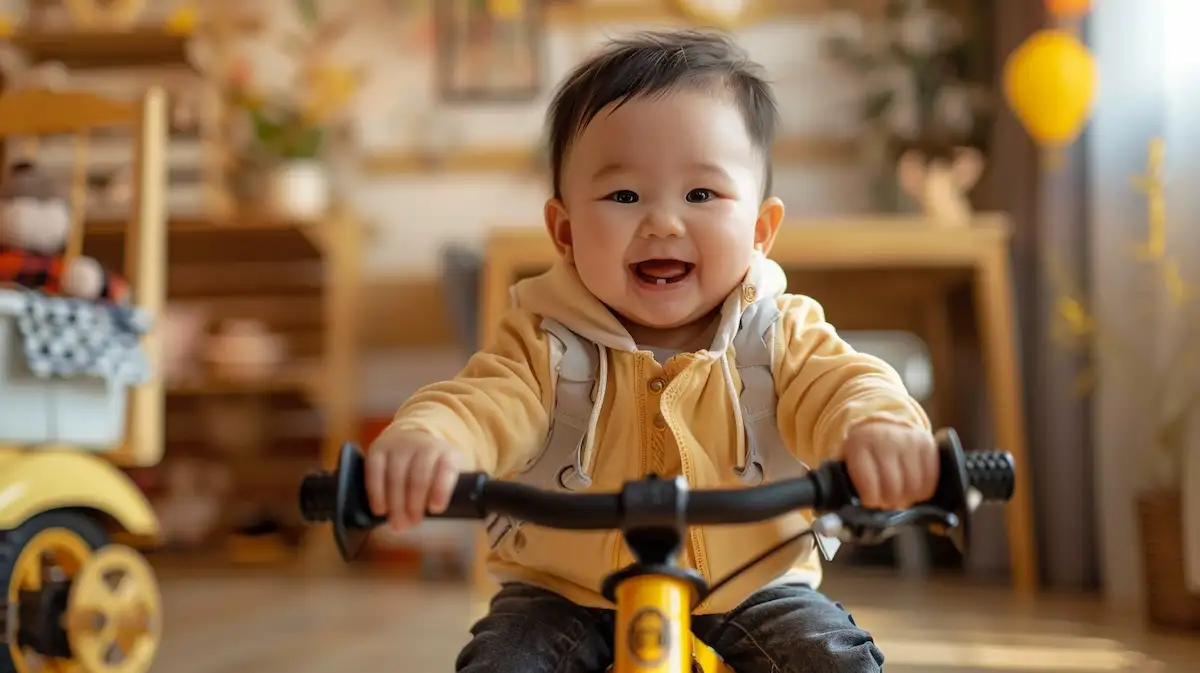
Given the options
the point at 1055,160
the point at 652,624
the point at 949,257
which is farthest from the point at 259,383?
the point at 652,624

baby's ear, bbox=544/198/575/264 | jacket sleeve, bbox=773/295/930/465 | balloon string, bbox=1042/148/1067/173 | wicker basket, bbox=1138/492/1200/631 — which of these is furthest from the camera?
balloon string, bbox=1042/148/1067/173

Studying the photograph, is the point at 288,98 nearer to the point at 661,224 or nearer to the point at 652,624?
the point at 661,224

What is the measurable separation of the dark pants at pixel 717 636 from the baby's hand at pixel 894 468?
198 mm

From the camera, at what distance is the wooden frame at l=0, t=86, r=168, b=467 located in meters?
1.49

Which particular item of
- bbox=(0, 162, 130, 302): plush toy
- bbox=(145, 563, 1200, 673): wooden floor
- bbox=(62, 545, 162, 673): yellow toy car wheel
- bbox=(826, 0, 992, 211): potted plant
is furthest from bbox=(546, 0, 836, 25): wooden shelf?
bbox=(62, 545, 162, 673): yellow toy car wheel

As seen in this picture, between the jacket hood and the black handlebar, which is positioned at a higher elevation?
the jacket hood

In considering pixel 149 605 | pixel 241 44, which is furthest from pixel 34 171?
pixel 241 44

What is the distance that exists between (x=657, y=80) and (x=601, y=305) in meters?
0.18

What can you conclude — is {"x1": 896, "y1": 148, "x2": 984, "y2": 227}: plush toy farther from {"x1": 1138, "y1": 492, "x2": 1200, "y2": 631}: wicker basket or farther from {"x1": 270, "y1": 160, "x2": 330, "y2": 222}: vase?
{"x1": 270, "y1": 160, "x2": 330, "y2": 222}: vase

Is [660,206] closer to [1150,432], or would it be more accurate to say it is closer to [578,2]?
[1150,432]

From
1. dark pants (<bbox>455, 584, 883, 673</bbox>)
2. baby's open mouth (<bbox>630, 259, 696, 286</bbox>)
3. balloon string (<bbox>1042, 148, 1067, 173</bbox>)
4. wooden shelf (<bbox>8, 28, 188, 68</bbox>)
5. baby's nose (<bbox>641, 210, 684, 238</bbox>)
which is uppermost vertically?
wooden shelf (<bbox>8, 28, 188, 68</bbox>)

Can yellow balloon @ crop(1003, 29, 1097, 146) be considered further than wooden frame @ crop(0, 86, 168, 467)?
Yes

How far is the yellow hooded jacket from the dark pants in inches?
0.7

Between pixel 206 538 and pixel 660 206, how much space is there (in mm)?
2625
